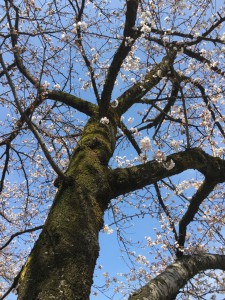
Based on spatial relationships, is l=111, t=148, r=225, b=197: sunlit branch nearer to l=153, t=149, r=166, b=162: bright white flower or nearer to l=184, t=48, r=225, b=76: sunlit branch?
l=153, t=149, r=166, b=162: bright white flower

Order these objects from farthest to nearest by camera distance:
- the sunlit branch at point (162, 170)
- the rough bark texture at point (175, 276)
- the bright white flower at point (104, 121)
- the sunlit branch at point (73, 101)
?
1. the sunlit branch at point (73, 101)
2. the bright white flower at point (104, 121)
3. the sunlit branch at point (162, 170)
4. the rough bark texture at point (175, 276)

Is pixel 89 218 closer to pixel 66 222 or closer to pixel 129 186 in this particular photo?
pixel 66 222

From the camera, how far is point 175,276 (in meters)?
2.41

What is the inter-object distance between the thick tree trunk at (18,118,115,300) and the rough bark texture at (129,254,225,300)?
427 mm

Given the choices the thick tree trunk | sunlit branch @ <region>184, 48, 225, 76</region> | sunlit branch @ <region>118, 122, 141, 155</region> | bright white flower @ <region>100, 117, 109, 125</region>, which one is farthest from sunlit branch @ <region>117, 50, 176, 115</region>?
the thick tree trunk

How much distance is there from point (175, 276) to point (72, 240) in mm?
989

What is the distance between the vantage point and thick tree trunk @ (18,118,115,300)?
5.40ft

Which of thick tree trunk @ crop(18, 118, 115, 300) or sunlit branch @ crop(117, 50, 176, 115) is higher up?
sunlit branch @ crop(117, 50, 176, 115)

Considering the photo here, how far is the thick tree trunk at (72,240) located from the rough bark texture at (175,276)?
0.43 m

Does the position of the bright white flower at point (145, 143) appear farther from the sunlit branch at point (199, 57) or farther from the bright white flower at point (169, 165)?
the sunlit branch at point (199, 57)

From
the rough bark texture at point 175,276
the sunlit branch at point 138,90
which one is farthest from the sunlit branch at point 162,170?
the sunlit branch at point 138,90

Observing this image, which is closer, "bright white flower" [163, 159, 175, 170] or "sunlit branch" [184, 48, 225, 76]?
"bright white flower" [163, 159, 175, 170]

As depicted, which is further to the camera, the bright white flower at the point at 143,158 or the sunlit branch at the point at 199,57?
the sunlit branch at the point at 199,57

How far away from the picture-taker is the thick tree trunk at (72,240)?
1.65 meters
